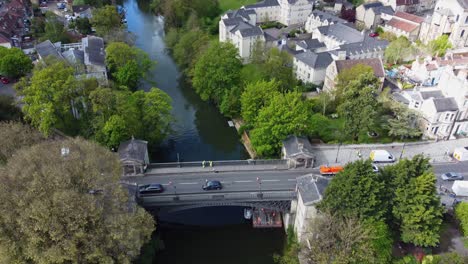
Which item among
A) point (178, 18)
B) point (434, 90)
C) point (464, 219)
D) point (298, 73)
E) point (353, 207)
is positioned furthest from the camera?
point (178, 18)

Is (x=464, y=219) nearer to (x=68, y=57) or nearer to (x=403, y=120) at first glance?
(x=403, y=120)

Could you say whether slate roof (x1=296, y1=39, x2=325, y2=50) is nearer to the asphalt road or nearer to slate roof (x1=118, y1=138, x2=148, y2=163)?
the asphalt road

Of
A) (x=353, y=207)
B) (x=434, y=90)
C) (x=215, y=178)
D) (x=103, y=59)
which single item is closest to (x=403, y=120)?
(x=434, y=90)

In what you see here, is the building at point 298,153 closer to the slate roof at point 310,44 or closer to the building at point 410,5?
the slate roof at point 310,44

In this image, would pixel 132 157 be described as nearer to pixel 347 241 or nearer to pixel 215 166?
pixel 215 166

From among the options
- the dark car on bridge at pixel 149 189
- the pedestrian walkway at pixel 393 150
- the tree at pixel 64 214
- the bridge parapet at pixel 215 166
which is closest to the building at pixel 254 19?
the pedestrian walkway at pixel 393 150

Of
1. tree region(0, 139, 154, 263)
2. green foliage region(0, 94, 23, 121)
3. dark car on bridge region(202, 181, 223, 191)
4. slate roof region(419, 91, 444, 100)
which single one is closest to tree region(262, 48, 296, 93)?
slate roof region(419, 91, 444, 100)

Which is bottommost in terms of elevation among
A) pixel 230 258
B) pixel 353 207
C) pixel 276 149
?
pixel 230 258
